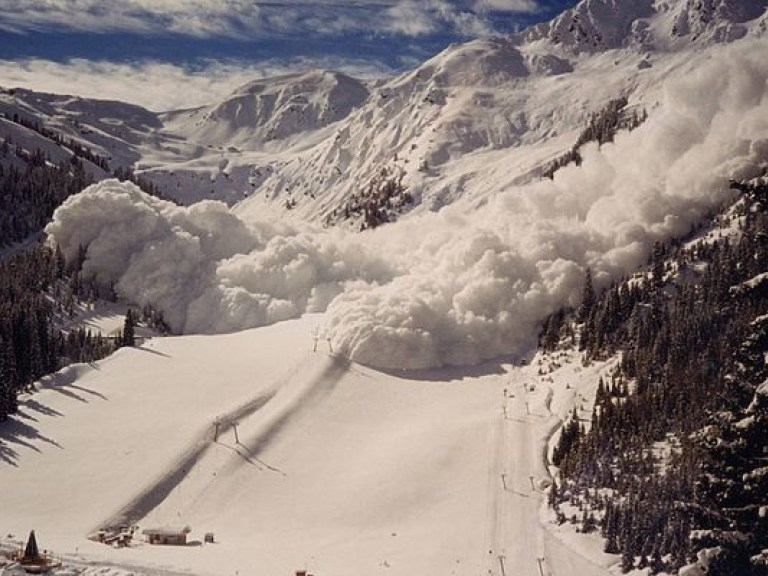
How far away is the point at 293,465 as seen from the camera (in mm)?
114312

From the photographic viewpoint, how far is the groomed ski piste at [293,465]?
8788 centimetres

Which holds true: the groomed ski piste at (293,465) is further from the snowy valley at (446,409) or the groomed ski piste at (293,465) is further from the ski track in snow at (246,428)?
the snowy valley at (446,409)

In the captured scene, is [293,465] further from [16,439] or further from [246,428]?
[16,439]

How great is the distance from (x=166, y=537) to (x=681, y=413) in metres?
65.9

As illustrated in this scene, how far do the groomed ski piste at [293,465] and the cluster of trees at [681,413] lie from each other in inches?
218

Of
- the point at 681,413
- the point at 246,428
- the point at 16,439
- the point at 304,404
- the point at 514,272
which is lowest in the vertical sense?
the point at 16,439

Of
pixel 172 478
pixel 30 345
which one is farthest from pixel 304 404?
pixel 30 345

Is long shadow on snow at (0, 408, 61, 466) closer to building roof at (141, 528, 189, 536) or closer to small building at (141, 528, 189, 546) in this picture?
building roof at (141, 528, 189, 536)

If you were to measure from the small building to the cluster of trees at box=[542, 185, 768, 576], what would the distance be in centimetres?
4312

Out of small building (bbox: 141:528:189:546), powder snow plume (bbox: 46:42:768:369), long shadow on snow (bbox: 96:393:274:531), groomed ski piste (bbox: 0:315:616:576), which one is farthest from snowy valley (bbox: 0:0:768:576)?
small building (bbox: 141:528:189:546)

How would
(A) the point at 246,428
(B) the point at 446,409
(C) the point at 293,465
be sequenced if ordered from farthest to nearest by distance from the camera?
1. (B) the point at 446,409
2. (A) the point at 246,428
3. (C) the point at 293,465

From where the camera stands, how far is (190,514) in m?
102

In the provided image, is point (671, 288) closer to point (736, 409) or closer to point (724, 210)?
point (724, 210)

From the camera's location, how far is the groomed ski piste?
288 ft
